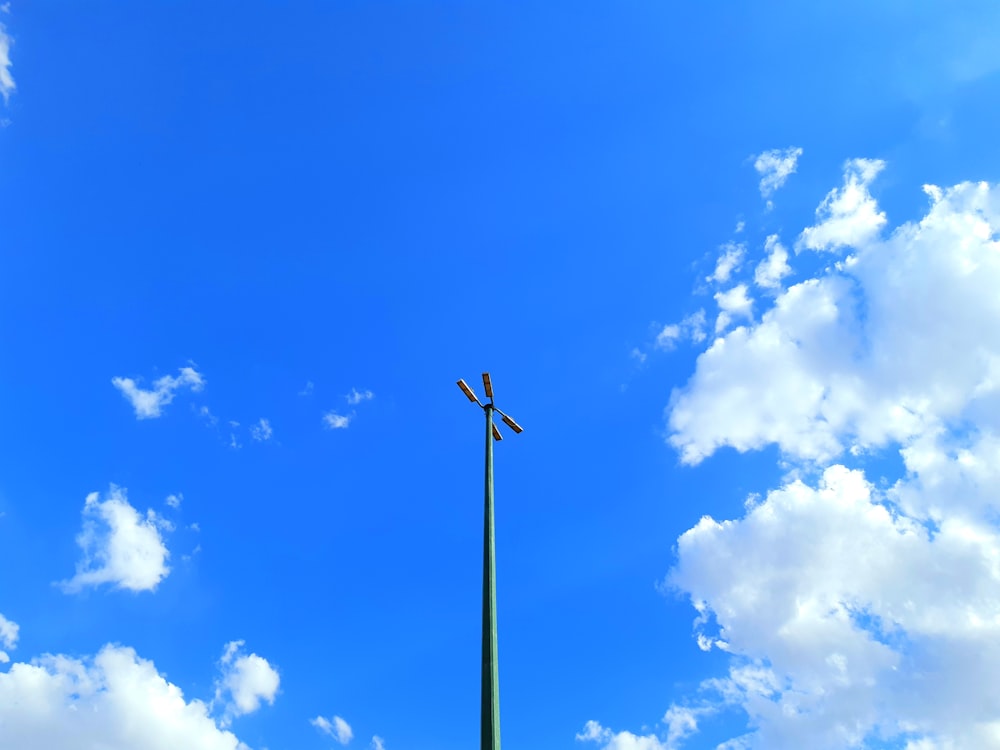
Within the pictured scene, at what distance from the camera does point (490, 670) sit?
492 inches

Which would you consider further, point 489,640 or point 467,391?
point 467,391

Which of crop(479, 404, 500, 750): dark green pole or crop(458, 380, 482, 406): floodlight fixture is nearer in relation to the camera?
crop(479, 404, 500, 750): dark green pole

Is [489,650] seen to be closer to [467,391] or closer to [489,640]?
[489,640]

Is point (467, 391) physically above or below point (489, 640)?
above

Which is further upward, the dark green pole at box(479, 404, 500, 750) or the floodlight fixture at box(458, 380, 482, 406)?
the floodlight fixture at box(458, 380, 482, 406)

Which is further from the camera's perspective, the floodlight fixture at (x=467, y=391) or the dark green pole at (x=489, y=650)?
the floodlight fixture at (x=467, y=391)

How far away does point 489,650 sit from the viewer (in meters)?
12.8

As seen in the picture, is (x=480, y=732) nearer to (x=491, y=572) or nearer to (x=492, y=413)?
(x=491, y=572)

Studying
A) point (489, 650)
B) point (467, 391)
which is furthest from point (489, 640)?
point (467, 391)

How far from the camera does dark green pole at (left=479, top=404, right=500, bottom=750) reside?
38.9 feet

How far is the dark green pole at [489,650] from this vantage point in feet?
38.9

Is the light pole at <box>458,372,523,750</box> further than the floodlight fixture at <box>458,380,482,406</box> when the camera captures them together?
No

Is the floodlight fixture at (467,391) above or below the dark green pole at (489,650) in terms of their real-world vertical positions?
above

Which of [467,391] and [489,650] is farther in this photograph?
[467,391]
